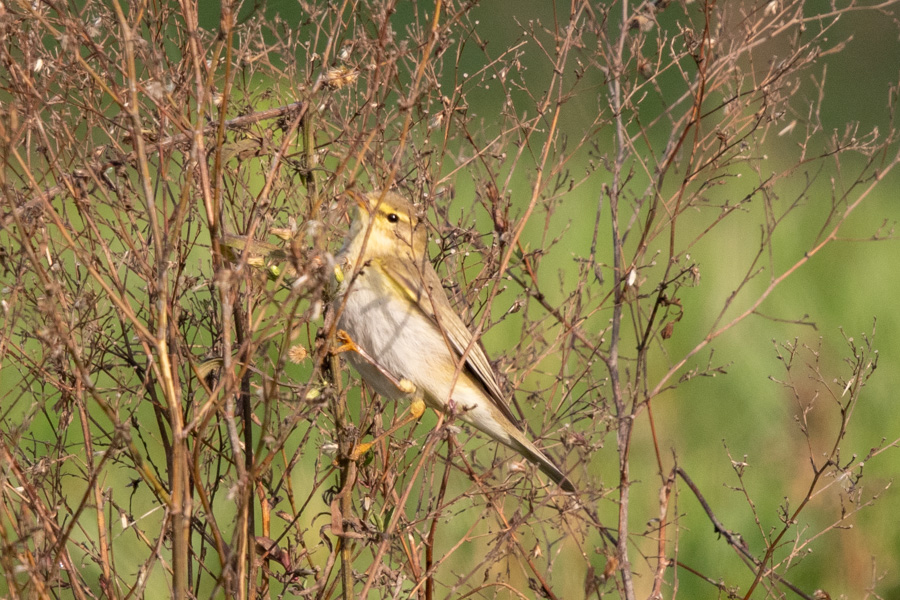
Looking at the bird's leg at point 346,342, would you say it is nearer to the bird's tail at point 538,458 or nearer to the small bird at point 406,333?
the small bird at point 406,333

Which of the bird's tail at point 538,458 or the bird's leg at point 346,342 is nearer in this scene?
the bird's leg at point 346,342

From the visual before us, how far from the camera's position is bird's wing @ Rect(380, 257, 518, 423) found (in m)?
2.31

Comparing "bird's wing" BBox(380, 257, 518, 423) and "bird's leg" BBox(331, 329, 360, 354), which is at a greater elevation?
"bird's wing" BBox(380, 257, 518, 423)

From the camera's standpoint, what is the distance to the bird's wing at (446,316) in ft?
7.57

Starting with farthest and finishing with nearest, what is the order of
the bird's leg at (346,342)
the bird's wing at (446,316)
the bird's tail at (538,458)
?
the bird's tail at (538,458) < the bird's wing at (446,316) < the bird's leg at (346,342)

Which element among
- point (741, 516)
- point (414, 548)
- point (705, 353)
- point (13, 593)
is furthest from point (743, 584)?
point (13, 593)

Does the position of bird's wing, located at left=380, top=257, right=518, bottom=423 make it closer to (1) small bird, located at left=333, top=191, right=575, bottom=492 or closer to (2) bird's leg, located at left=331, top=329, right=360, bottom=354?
(1) small bird, located at left=333, top=191, right=575, bottom=492

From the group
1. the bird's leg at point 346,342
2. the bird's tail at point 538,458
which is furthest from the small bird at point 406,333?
the bird's leg at point 346,342

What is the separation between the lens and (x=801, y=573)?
3367mm

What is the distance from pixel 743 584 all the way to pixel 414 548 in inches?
56.9

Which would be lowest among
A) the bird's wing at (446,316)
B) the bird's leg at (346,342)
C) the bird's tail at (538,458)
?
the bird's tail at (538,458)

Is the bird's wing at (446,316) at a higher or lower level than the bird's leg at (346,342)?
higher

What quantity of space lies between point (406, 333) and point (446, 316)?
21 centimetres

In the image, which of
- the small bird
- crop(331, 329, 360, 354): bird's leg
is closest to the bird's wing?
the small bird
